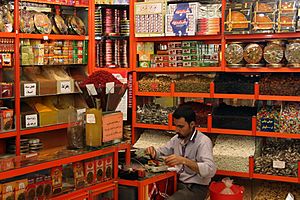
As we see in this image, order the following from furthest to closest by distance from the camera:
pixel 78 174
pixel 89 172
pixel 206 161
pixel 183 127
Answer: pixel 183 127 → pixel 206 161 → pixel 89 172 → pixel 78 174

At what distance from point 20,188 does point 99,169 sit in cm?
78

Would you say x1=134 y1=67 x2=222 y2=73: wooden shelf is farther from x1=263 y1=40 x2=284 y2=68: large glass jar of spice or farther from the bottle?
the bottle

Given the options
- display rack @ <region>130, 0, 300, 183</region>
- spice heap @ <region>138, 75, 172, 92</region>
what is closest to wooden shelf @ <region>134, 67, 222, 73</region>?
display rack @ <region>130, 0, 300, 183</region>

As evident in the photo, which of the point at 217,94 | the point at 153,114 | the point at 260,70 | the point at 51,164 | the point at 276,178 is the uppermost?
the point at 260,70

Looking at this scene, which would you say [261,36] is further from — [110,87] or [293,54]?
[110,87]

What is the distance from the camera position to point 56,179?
3.31m

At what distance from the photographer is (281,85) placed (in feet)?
16.2

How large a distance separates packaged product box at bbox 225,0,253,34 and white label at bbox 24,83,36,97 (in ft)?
7.20

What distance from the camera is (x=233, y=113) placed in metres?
5.26

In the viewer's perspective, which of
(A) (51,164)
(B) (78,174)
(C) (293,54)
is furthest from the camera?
(C) (293,54)

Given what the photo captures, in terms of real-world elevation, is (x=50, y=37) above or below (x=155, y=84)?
above

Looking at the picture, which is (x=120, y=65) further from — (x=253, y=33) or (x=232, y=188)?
(x=232, y=188)

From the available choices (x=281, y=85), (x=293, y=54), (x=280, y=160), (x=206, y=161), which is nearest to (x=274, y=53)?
(x=293, y=54)

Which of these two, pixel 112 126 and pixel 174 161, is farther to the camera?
pixel 174 161
